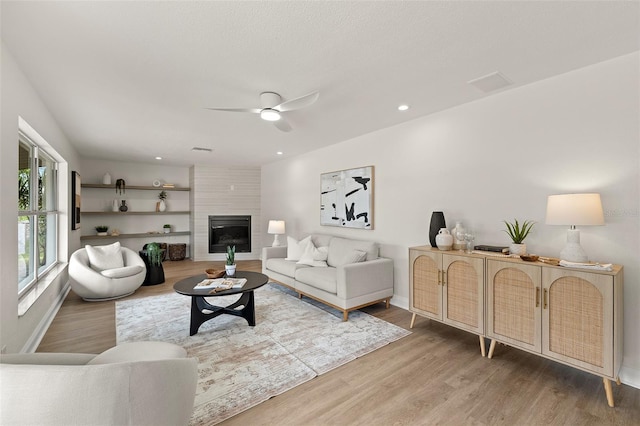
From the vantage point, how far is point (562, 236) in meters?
→ 2.57

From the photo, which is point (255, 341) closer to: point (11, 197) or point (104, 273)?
point (11, 197)

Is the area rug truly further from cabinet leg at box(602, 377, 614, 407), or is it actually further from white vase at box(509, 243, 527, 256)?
cabinet leg at box(602, 377, 614, 407)

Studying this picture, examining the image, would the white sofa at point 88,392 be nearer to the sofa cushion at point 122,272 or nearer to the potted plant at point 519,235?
the potted plant at point 519,235

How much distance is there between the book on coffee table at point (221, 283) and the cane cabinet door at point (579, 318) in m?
2.85

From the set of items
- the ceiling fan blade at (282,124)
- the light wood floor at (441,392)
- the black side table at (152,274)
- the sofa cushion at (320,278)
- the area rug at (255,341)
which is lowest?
the light wood floor at (441,392)

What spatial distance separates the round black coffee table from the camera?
305 centimetres

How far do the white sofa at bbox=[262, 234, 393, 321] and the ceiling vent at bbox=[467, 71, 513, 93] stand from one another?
7.39 feet

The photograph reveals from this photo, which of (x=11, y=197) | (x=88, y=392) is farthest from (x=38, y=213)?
(x=88, y=392)

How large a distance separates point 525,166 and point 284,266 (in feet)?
11.2

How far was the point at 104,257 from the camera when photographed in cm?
437

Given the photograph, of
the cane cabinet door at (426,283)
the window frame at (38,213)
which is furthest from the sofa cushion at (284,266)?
the window frame at (38,213)

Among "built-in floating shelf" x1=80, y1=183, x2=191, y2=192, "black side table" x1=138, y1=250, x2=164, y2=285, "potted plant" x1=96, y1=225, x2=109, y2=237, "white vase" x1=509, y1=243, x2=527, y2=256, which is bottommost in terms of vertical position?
"black side table" x1=138, y1=250, x2=164, y2=285

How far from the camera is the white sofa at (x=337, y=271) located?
3523 millimetres

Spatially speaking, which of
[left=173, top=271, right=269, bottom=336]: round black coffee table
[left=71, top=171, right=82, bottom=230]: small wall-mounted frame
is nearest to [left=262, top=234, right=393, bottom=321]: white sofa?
[left=173, top=271, right=269, bottom=336]: round black coffee table
